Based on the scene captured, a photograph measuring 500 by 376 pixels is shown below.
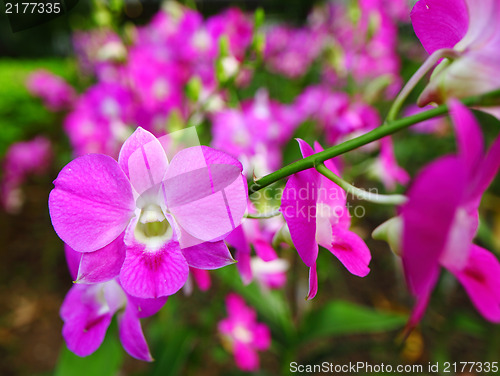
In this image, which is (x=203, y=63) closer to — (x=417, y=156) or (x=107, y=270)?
(x=107, y=270)

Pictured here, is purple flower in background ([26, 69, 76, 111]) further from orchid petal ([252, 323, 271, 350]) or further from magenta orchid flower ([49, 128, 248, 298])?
magenta orchid flower ([49, 128, 248, 298])

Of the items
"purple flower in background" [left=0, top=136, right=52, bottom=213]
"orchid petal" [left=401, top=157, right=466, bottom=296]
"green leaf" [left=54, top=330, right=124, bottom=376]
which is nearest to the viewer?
"orchid petal" [left=401, top=157, right=466, bottom=296]

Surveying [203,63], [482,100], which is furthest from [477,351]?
[482,100]

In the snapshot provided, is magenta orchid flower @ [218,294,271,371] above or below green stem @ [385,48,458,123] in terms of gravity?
below

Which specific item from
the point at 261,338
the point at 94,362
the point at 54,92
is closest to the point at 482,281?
the point at 94,362

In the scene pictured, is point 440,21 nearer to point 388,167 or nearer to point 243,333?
point 388,167

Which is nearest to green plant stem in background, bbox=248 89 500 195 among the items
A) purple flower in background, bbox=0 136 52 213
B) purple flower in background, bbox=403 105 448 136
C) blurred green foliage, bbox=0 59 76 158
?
purple flower in background, bbox=403 105 448 136

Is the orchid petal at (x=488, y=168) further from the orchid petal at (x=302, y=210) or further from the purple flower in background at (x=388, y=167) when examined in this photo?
the purple flower in background at (x=388, y=167)
